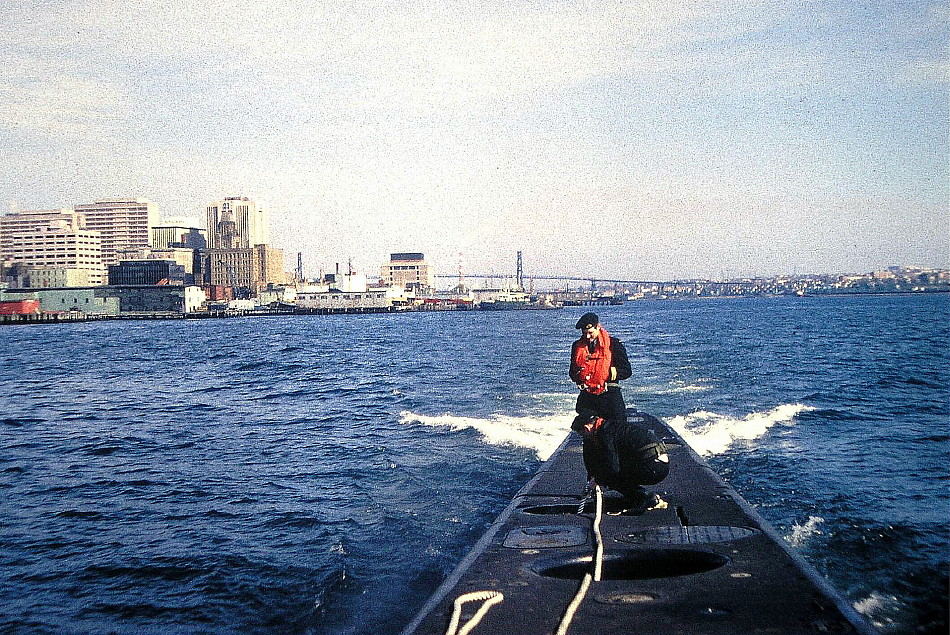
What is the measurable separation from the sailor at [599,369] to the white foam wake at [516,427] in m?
8.55


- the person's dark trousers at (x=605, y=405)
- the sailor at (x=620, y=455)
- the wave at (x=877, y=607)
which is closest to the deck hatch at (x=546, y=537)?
the sailor at (x=620, y=455)

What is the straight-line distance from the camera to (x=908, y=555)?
11.4m

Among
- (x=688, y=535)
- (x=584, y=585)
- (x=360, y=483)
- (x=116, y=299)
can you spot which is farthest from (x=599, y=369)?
(x=116, y=299)

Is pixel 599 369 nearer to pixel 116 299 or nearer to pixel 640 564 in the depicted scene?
pixel 640 564

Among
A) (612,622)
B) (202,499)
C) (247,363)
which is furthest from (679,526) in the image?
(247,363)

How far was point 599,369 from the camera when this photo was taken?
1005 cm

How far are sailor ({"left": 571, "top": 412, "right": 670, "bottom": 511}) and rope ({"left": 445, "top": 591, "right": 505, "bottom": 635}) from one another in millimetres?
3304

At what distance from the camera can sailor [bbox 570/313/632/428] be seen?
10.0 m

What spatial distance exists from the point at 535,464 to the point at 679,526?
914 centimetres

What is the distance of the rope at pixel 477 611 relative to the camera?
6.05m

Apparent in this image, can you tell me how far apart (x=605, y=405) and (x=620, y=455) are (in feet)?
2.08

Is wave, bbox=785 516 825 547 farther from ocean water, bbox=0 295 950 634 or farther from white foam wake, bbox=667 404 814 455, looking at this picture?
white foam wake, bbox=667 404 814 455

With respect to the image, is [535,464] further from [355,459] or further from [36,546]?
[36,546]

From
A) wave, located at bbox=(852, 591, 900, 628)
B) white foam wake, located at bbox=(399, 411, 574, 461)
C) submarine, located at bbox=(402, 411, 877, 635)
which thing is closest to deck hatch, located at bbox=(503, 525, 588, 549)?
submarine, located at bbox=(402, 411, 877, 635)
